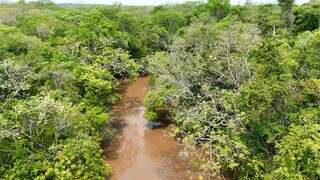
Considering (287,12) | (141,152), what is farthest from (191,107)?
(287,12)

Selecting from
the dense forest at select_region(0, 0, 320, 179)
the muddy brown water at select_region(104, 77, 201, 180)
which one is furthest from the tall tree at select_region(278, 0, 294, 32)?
the muddy brown water at select_region(104, 77, 201, 180)

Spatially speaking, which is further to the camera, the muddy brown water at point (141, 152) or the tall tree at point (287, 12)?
the tall tree at point (287, 12)

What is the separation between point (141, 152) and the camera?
2109cm

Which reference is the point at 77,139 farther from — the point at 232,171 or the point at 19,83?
the point at 232,171

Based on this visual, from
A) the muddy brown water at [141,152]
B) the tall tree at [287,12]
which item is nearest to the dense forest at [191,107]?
the muddy brown water at [141,152]

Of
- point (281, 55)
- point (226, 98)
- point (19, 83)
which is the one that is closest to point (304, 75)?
point (281, 55)

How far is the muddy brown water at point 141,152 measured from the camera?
60.0ft

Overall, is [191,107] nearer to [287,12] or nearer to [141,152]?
[141,152]

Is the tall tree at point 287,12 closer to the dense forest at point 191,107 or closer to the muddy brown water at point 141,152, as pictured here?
the dense forest at point 191,107

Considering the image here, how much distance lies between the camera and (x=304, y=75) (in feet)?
55.5

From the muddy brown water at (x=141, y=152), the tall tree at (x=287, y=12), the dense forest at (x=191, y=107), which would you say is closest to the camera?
the dense forest at (x=191, y=107)

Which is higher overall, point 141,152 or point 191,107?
point 191,107

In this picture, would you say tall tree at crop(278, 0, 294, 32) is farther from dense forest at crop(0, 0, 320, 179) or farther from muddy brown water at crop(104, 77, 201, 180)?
muddy brown water at crop(104, 77, 201, 180)

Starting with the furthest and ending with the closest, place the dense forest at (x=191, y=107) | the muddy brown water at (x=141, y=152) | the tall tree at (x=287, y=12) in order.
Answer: the tall tree at (x=287, y=12) → the muddy brown water at (x=141, y=152) → the dense forest at (x=191, y=107)
